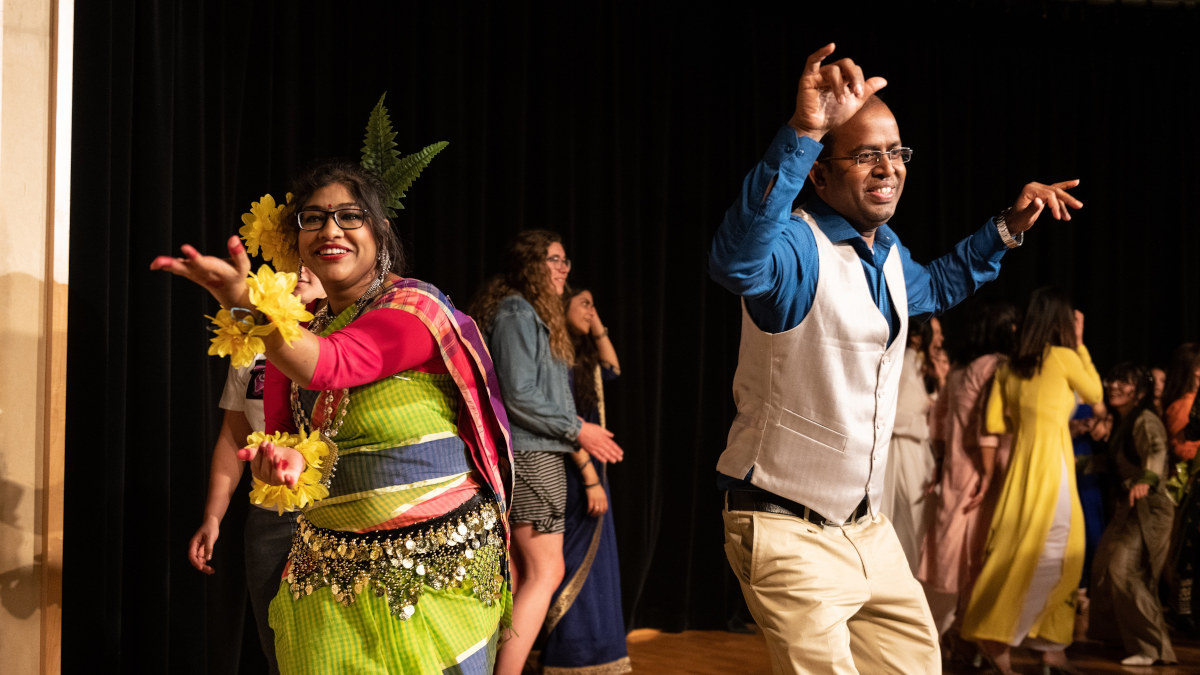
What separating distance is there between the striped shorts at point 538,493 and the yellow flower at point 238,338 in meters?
2.09

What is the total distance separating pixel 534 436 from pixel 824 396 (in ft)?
5.83

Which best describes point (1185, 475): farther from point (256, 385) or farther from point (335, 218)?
point (335, 218)

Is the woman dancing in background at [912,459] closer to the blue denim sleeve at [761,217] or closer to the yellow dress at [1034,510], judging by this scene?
the yellow dress at [1034,510]

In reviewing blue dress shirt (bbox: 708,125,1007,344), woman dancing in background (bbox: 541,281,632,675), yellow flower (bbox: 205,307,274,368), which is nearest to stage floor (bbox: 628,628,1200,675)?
woman dancing in background (bbox: 541,281,632,675)

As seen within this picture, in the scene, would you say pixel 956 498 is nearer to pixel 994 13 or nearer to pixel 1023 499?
pixel 1023 499

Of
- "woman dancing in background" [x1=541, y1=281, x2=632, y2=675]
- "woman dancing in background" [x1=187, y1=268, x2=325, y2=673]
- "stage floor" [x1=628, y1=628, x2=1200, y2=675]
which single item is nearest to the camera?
"woman dancing in background" [x1=187, y1=268, x2=325, y2=673]

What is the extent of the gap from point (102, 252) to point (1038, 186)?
2538 millimetres

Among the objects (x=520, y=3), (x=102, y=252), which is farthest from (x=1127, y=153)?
(x=102, y=252)

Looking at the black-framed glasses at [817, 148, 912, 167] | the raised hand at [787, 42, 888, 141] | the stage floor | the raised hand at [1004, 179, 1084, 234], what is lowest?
the stage floor

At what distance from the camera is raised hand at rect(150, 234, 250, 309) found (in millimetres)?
1397

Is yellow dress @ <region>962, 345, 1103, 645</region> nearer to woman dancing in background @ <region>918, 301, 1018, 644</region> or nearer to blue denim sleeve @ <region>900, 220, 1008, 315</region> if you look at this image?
woman dancing in background @ <region>918, 301, 1018, 644</region>

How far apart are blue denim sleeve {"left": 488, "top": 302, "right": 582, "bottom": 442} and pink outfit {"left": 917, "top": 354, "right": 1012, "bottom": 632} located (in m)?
1.98

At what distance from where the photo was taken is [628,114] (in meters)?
5.23

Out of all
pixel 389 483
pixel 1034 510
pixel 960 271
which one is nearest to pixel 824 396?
pixel 960 271
